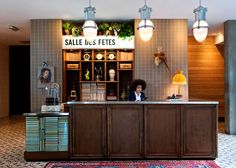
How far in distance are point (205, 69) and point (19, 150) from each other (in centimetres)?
669

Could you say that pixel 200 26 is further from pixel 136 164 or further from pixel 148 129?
pixel 136 164

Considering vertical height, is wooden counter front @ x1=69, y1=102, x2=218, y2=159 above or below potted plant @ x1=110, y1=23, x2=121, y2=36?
below

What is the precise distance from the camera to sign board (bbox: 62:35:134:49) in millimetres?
7863

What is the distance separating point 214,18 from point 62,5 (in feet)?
12.5

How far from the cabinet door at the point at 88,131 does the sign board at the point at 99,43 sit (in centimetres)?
293

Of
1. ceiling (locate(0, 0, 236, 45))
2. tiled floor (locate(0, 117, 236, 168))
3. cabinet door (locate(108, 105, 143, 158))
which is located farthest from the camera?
ceiling (locate(0, 0, 236, 45))

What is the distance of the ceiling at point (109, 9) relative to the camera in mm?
6348

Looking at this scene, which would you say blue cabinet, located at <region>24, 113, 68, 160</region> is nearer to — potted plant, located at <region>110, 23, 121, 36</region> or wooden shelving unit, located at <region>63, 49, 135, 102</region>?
wooden shelving unit, located at <region>63, 49, 135, 102</region>

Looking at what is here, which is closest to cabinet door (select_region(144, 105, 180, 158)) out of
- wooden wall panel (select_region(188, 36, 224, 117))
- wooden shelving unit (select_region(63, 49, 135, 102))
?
wooden shelving unit (select_region(63, 49, 135, 102))

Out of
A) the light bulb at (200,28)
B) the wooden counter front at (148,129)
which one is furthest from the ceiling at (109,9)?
the wooden counter front at (148,129)

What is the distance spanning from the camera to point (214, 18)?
7820 mm

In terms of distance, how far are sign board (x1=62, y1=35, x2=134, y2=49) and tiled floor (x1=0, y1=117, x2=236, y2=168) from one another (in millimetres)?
2640

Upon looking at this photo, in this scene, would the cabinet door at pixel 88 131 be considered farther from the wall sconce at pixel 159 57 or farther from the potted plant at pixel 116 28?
the potted plant at pixel 116 28

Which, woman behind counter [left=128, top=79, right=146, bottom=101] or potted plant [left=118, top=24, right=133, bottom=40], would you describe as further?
potted plant [left=118, top=24, right=133, bottom=40]
